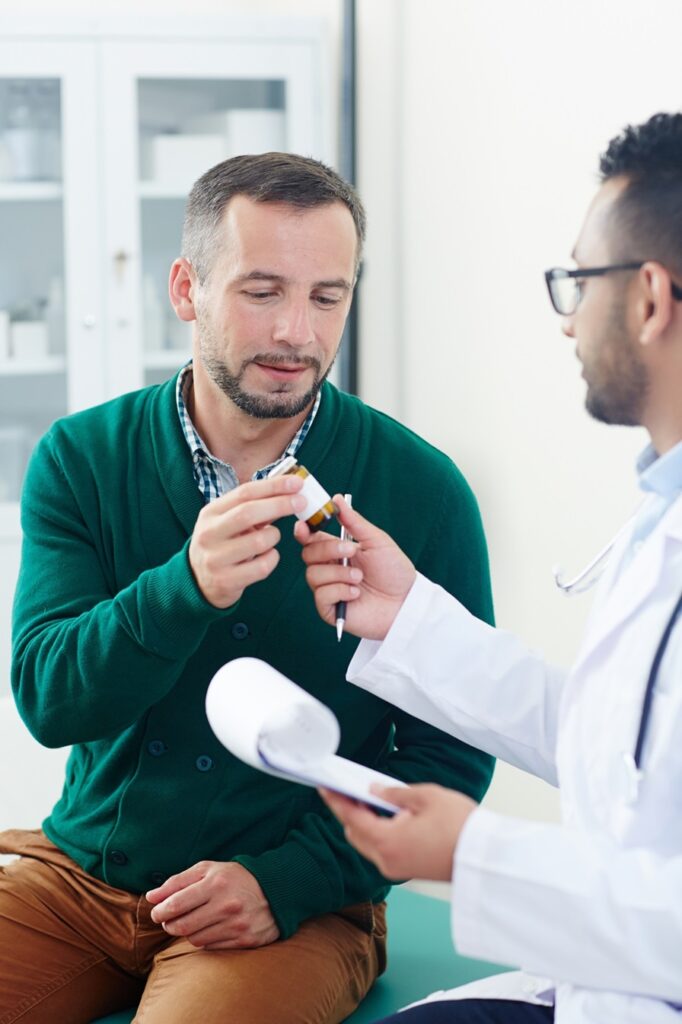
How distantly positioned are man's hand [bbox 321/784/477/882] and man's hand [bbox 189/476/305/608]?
1.15 feet

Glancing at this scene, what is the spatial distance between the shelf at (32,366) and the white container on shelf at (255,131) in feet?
2.26

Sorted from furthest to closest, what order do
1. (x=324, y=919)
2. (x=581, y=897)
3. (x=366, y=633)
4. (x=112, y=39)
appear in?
(x=112, y=39) → (x=324, y=919) → (x=366, y=633) → (x=581, y=897)

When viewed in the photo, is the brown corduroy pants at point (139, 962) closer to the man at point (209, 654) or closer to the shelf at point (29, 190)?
the man at point (209, 654)

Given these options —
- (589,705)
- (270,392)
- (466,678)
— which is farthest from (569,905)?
(270,392)

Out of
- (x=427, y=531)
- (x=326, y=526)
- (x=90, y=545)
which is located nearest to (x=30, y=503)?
(x=90, y=545)

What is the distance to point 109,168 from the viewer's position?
324 centimetres

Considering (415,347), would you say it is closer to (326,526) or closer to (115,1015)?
(326,526)

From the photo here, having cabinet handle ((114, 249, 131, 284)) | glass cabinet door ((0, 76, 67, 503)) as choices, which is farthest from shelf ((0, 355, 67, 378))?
cabinet handle ((114, 249, 131, 284))

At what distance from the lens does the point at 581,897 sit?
989mm

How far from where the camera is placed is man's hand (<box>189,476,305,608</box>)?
1.30 m

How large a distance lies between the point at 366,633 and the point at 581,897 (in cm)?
48

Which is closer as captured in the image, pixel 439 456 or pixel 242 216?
pixel 242 216

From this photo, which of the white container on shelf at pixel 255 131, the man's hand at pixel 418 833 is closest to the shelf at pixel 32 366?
the white container on shelf at pixel 255 131

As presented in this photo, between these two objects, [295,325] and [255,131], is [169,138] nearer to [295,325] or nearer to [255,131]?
[255,131]
